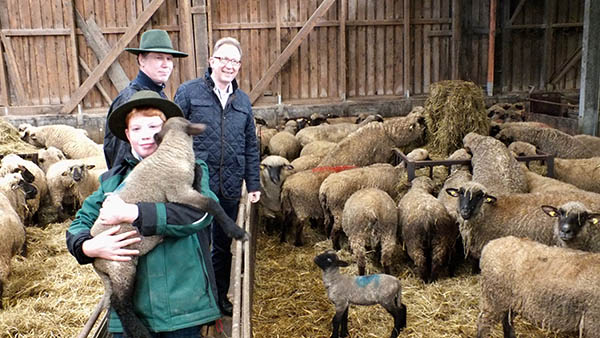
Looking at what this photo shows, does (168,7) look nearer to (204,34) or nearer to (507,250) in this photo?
(204,34)

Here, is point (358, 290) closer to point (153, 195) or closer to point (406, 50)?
point (153, 195)

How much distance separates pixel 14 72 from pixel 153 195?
13.3 m

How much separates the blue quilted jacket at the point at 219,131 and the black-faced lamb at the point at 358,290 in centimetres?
114

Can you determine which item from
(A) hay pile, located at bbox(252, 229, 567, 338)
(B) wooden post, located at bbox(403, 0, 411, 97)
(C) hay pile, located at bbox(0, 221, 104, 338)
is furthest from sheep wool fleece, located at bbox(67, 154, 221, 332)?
(B) wooden post, located at bbox(403, 0, 411, 97)

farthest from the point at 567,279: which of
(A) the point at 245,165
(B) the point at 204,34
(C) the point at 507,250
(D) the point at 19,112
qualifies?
(D) the point at 19,112

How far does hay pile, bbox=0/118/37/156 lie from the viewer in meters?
11.0

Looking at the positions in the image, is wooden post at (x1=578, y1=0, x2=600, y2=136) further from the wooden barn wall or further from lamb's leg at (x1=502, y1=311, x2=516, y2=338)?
lamb's leg at (x1=502, y1=311, x2=516, y2=338)

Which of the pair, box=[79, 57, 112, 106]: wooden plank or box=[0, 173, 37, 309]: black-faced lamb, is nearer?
box=[0, 173, 37, 309]: black-faced lamb

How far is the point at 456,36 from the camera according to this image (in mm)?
15102

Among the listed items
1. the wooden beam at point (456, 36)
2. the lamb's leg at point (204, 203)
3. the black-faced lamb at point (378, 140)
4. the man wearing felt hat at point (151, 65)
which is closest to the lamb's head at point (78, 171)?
the black-faced lamb at point (378, 140)

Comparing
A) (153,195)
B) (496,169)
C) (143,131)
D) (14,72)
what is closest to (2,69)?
(14,72)

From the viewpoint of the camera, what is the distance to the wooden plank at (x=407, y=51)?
48.4 ft

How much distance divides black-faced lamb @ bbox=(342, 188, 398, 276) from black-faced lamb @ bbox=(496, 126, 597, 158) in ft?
13.4

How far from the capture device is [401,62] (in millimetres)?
15328
